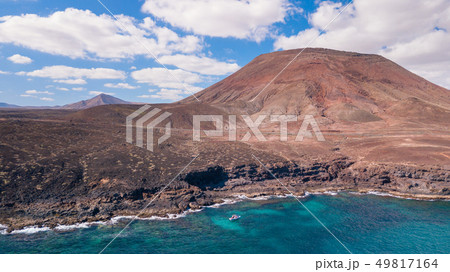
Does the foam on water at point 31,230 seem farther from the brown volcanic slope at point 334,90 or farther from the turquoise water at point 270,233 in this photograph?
the brown volcanic slope at point 334,90

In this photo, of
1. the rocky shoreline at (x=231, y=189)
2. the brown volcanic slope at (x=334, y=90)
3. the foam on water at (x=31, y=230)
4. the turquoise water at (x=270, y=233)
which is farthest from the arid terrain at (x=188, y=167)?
the brown volcanic slope at (x=334, y=90)

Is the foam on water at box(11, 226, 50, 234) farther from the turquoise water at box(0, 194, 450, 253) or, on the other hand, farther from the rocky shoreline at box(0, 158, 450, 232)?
the turquoise water at box(0, 194, 450, 253)

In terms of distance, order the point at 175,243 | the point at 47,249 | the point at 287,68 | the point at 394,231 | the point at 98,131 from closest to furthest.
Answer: the point at 47,249
the point at 175,243
the point at 394,231
the point at 98,131
the point at 287,68

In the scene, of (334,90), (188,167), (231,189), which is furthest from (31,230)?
(334,90)

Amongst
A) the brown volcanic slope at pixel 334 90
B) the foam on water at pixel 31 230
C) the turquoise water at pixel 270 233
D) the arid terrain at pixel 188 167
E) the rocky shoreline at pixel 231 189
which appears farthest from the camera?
the brown volcanic slope at pixel 334 90

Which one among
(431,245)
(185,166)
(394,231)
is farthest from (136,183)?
(431,245)

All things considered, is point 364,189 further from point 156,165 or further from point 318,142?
point 156,165
